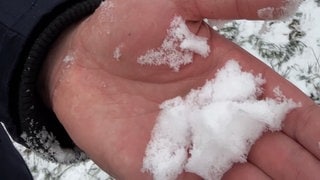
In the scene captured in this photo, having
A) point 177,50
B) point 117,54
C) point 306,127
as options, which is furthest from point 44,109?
point 306,127

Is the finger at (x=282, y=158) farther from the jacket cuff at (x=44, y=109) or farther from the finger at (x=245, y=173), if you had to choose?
the jacket cuff at (x=44, y=109)

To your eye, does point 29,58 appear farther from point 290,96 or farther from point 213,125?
point 290,96

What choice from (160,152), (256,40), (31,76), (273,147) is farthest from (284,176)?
(256,40)

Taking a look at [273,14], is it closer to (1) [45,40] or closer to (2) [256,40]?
(1) [45,40]

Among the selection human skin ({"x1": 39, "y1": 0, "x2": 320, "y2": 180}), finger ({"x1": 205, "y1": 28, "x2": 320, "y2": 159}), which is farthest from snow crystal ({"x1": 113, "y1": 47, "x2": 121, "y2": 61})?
finger ({"x1": 205, "y1": 28, "x2": 320, "y2": 159})

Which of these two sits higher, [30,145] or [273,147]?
[273,147]

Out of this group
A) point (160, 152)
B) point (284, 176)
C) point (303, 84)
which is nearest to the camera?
point (284, 176)

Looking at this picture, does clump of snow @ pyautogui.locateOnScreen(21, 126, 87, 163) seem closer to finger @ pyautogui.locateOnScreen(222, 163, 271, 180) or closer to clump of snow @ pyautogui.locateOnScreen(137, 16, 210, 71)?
clump of snow @ pyautogui.locateOnScreen(137, 16, 210, 71)
